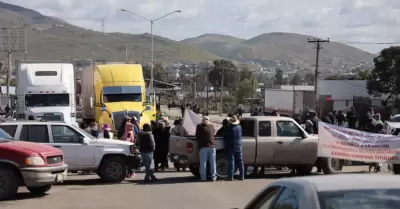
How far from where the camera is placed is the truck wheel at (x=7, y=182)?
14.3m

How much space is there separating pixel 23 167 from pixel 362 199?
10408mm

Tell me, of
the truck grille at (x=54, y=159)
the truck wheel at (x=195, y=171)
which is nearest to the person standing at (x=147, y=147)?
the truck wheel at (x=195, y=171)

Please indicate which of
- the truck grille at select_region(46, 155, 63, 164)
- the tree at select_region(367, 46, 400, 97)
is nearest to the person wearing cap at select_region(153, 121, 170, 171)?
the truck grille at select_region(46, 155, 63, 164)

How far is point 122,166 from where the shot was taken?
17828mm

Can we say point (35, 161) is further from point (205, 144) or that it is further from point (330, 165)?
point (330, 165)

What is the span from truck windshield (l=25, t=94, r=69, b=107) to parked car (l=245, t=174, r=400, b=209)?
86.6ft

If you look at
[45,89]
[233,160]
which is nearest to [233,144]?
[233,160]

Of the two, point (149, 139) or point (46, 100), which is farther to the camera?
point (46, 100)

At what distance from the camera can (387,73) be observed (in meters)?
82.5

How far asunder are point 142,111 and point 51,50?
16076cm

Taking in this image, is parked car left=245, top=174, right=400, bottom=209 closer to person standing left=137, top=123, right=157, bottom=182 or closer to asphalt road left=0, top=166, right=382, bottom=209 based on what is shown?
asphalt road left=0, top=166, right=382, bottom=209

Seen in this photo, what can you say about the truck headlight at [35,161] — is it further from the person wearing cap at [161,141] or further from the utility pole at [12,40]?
the utility pole at [12,40]

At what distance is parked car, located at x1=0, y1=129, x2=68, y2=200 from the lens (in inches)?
562

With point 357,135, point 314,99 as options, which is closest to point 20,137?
point 357,135
